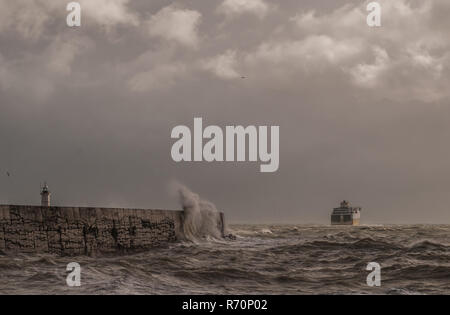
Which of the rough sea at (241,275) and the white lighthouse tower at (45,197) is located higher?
the white lighthouse tower at (45,197)

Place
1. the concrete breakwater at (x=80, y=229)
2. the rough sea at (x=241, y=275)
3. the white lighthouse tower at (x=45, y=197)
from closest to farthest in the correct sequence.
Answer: the rough sea at (x=241, y=275), the concrete breakwater at (x=80, y=229), the white lighthouse tower at (x=45, y=197)

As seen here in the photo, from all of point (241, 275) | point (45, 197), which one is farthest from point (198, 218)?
point (241, 275)

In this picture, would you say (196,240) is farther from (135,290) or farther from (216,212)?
(135,290)

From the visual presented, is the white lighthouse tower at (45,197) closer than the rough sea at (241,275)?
No

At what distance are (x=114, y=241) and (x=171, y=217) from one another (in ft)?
14.8

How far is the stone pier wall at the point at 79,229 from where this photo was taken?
11148 mm

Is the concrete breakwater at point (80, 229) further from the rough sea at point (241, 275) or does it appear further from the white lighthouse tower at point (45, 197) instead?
the white lighthouse tower at point (45, 197)

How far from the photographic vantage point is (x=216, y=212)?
24.3 metres

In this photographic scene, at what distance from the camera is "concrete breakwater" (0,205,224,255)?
439 inches

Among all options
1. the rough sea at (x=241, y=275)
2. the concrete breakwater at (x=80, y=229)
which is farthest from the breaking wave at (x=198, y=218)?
the rough sea at (x=241, y=275)

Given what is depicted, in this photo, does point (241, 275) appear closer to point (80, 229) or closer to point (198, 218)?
point (80, 229)

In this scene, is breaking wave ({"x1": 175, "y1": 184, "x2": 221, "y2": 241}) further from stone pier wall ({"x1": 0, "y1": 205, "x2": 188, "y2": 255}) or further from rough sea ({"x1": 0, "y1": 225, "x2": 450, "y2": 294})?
rough sea ({"x1": 0, "y1": 225, "x2": 450, "y2": 294})
